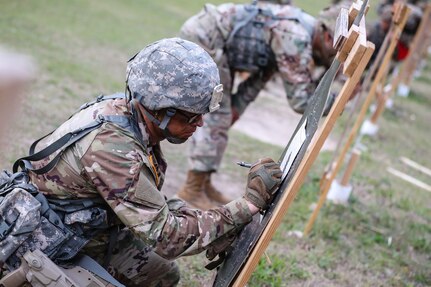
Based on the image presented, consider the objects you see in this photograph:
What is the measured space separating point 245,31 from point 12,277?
3.09 m

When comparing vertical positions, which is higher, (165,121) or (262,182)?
(165,121)

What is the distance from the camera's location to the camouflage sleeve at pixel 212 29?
194 inches

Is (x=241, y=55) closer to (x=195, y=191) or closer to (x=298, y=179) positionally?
(x=195, y=191)

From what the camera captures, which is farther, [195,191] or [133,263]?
[195,191]

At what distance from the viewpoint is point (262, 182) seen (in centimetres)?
269

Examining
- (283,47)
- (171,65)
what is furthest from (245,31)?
(171,65)

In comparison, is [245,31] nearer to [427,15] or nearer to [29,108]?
[29,108]

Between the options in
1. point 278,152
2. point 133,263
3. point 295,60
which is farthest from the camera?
point 278,152

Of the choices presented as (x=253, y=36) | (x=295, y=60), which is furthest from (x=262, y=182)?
(x=253, y=36)

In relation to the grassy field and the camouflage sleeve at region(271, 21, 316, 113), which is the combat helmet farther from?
the camouflage sleeve at region(271, 21, 316, 113)

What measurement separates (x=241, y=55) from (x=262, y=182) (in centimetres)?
251

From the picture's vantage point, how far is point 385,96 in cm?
838

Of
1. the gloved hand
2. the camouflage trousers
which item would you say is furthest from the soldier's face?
the camouflage trousers

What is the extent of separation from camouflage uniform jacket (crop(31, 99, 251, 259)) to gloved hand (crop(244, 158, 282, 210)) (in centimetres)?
6
